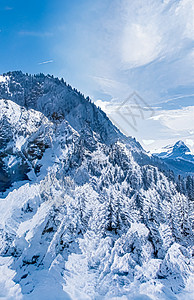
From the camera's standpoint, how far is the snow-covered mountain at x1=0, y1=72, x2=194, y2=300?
53.7 metres

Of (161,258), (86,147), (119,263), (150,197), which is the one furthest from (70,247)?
(86,147)

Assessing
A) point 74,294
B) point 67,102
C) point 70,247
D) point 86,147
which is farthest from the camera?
point 67,102

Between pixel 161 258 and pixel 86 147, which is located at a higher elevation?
pixel 86 147

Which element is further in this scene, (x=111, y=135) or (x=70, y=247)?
(x=111, y=135)

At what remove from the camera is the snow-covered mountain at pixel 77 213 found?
53.7 m

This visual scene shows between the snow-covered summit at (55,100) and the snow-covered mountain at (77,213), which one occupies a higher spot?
the snow-covered summit at (55,100)

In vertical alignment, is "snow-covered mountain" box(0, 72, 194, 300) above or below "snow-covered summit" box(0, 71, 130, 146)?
below

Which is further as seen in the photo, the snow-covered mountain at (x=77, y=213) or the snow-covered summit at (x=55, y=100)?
the snow-covered summit at (x=55, y=100)

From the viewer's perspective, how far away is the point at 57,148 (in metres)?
90.4

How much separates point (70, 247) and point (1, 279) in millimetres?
23393

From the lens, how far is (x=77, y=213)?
69.8 meters

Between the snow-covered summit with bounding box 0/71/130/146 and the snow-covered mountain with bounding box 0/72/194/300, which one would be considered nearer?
the snow-covered mountain with bounding box 0/72/194/300

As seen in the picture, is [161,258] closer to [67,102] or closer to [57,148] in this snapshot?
[57,148]

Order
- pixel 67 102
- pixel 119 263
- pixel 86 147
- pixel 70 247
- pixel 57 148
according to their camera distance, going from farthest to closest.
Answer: pixel 67 102 < pixel 86 147 < pixel 57 148 < pixel 70 247 < pixel 119 263
